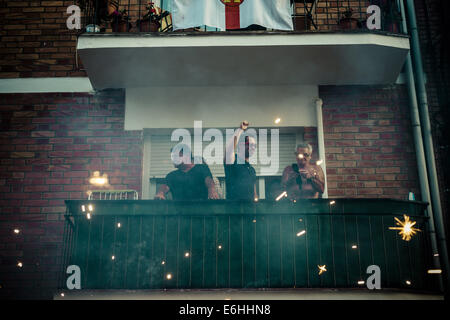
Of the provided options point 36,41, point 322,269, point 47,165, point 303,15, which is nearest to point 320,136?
point 303,15

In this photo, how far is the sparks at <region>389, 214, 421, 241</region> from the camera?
18.2 ft

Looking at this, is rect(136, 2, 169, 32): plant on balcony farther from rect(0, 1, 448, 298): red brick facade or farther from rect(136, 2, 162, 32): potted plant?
rect(0, 1, 448, 298): red brick facade

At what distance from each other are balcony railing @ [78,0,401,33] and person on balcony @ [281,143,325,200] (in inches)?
90.1

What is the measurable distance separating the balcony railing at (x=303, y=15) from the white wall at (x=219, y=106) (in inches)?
38.3

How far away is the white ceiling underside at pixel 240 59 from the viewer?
6559 millimetres

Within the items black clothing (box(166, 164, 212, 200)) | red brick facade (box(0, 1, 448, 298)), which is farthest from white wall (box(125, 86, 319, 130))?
black clothing (box(166, 164, 212, 200))

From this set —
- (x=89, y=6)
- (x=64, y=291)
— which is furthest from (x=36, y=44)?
(x=64, y=291)

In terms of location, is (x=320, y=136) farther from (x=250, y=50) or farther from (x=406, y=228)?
(x=406, y=228)

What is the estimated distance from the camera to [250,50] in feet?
21.7

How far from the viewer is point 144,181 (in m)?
7.16

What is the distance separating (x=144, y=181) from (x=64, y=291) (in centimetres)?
228

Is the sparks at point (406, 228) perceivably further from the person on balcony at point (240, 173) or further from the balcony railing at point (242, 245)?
the person on balcony at point (240, 173)

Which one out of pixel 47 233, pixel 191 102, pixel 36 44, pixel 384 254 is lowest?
pixel 384 254

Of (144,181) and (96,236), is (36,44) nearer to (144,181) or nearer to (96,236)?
(144,181)
